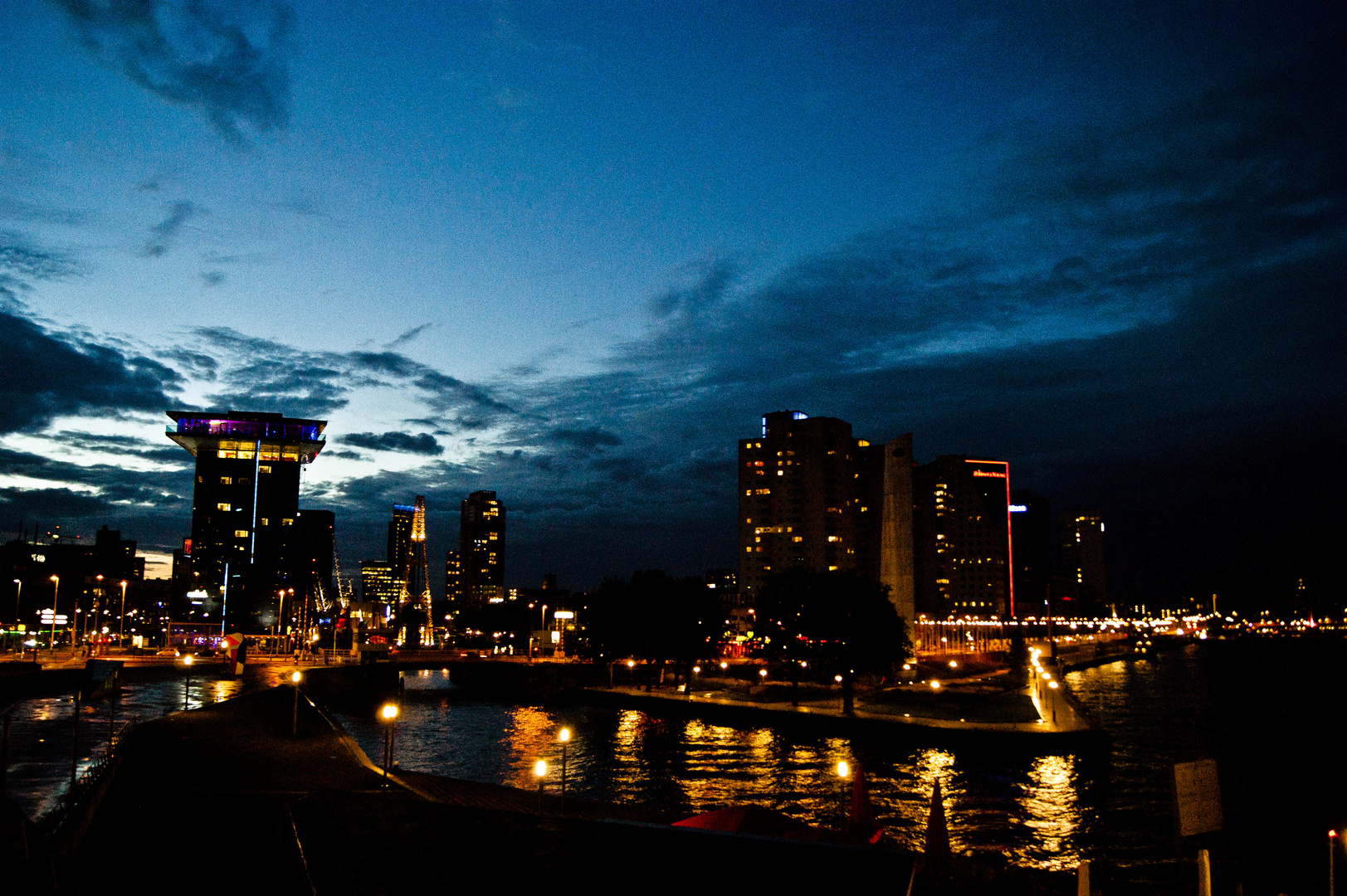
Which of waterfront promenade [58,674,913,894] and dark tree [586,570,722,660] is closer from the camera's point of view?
waterfront promenade [58,674,913,894]

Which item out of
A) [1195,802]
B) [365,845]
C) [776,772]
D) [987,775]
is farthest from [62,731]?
[987,775]

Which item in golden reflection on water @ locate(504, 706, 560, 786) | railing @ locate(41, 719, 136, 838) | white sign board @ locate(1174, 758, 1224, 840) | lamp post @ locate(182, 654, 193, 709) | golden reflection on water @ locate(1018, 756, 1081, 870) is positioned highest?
white sign board @ locate(1174, 758, 1224, 840)

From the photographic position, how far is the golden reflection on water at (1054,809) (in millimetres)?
35312

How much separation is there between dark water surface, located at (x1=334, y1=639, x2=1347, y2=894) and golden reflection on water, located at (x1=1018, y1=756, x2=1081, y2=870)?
0.45ft

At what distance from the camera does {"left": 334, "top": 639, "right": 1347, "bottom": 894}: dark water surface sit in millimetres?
37125

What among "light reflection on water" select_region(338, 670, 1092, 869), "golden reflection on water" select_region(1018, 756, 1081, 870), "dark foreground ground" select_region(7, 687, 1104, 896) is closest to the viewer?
"dark foreground ground" select_region(7, 687, 1104, 896)

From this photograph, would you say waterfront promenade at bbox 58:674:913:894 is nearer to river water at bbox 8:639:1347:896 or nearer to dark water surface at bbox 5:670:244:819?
dark water surface at bbox 5:670:244:819

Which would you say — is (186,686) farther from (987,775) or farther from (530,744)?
(987,775)

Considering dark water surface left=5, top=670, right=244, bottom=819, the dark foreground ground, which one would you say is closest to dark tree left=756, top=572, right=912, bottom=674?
dark water surface left=5, top=670, right=244, bottom=819

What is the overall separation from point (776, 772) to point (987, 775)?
1187 cm

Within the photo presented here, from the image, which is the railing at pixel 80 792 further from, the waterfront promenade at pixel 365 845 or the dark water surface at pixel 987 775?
the dark water surface at pixel 987 775

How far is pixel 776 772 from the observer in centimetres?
5172

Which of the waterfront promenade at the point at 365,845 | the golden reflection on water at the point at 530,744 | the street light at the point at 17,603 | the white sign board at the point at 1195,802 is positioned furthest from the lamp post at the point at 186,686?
the street light at the point at 17,603

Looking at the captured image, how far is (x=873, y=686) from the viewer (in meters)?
93.1
